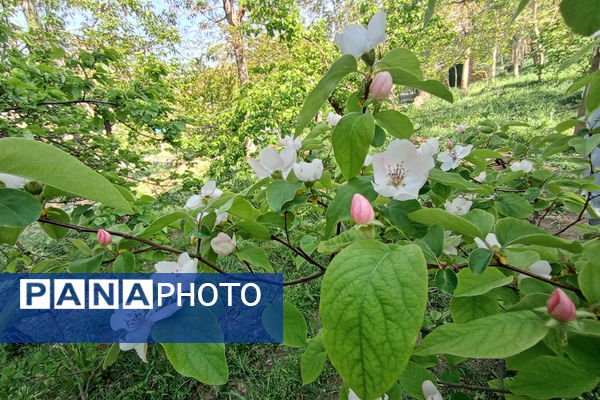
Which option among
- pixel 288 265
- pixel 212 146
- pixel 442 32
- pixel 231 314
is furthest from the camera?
pixel 442 32

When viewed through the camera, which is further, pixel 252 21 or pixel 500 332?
pixel 252 21

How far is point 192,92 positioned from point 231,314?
4.30 meters

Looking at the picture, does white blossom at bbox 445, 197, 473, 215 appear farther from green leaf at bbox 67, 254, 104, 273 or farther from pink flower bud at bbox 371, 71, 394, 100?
green leaf at bbox 67, 254, 104, 273

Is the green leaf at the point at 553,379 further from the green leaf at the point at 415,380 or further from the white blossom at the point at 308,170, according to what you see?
the white blossom at the point at 308,170

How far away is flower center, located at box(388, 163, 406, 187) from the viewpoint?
1.41 feet

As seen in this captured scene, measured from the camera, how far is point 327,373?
4.83ft

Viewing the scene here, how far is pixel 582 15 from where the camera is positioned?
0.31 m

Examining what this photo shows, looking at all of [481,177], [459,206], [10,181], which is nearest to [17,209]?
[10,181]

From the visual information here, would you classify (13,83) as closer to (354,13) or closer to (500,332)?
(500,332)

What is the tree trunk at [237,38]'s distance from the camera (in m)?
5.00

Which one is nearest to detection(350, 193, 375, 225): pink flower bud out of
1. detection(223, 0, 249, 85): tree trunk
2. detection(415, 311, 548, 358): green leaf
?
detection(415, 311, 548, 358): green leaf

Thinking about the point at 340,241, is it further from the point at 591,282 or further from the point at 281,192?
the point at 591,282

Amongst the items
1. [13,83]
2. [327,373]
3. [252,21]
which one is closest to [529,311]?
[327,373]

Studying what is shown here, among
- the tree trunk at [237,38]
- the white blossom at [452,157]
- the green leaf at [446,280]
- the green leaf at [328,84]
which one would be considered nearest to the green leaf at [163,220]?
the green leaf at [328,84]
